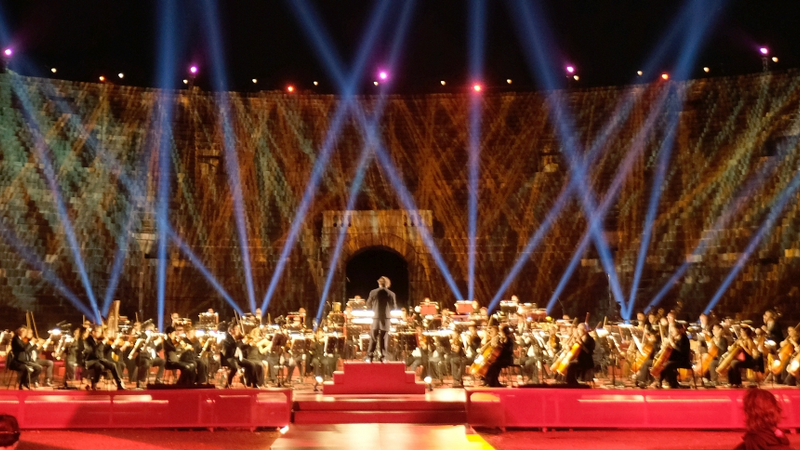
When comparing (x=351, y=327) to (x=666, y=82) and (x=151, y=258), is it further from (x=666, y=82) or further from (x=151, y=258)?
(x=666, y=82)

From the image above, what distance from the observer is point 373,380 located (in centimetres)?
1011

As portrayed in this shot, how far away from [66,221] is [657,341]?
1384cm

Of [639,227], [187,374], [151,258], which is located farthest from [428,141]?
[187,374]

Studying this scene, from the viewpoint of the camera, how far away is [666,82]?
18.8m

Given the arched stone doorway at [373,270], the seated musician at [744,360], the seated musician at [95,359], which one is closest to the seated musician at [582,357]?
the seated musician at [744,360]

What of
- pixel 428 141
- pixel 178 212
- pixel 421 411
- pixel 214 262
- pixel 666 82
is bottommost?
pixel 421 411

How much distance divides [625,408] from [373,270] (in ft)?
44.2

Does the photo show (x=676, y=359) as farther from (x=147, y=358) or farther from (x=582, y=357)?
(x=147, y=358)

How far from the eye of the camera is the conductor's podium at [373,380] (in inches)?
396

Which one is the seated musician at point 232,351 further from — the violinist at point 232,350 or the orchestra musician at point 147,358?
the orchestra musician at point 147,358

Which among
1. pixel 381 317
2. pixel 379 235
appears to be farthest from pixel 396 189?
pixel 381 317

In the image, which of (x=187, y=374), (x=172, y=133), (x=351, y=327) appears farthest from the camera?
(x=172, y=133)

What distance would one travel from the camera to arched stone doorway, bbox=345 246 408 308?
69.1 ft

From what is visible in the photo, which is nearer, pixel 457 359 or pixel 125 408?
pixel 125 408
